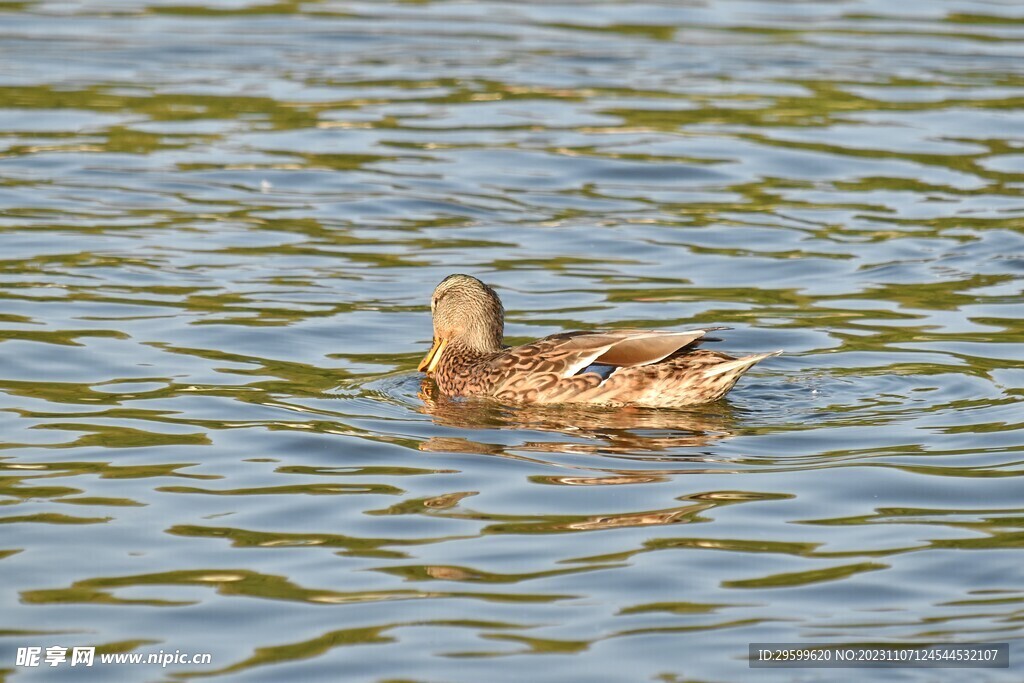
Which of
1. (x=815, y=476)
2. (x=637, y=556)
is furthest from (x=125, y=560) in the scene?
(x=815, y=476)

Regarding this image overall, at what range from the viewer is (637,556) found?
23.8 feet

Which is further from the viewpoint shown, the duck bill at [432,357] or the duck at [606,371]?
the duck bill at [432,357]

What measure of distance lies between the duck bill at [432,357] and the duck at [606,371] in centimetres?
2

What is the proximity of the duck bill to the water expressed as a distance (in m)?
0.15

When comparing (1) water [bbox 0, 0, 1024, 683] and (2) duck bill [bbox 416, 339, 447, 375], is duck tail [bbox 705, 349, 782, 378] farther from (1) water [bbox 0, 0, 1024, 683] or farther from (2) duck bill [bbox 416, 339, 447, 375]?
(2) duck bill [bbox 416, 339, 447, 375]

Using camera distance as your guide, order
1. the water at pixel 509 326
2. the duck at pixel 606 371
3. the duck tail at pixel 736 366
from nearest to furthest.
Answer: the water at pixel 509 326 < the duck tail at pixel 736 366 < the duck at pixel 606 371

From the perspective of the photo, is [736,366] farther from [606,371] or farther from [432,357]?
[432,357]

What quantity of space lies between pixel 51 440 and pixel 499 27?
14.4 metres

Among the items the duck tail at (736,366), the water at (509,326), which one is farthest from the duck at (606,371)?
the water at (509,326)

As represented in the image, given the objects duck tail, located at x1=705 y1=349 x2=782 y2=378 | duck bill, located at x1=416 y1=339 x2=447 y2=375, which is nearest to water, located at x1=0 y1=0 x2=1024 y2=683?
duck bill, located at x1=416 y1=339 x2=447 y2=375

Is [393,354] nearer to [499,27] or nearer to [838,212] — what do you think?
[838,212]

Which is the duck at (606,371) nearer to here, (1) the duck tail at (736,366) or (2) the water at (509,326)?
(1) the duck tail at (736,366)

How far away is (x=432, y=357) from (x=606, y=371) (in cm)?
124

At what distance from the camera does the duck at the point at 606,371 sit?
9.84 meters
